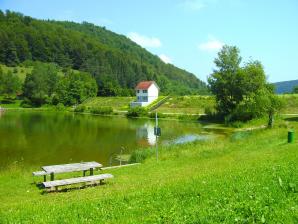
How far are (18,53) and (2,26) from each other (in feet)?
76.5

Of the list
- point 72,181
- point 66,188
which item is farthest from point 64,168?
point 72,181

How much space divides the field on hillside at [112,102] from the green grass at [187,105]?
12.2 metres

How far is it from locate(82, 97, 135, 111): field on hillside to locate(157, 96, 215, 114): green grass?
40.1 feet

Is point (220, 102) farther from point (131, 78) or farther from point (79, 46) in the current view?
point (79, 46)

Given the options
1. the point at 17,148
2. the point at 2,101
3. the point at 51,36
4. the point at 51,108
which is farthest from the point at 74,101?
the point at 51,36

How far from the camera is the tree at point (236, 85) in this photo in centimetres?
5197

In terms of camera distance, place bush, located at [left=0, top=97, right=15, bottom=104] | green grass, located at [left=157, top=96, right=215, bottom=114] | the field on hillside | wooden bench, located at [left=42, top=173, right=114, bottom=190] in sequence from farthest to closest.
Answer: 1. bush, located at [left=0, top=97, right=15, bottom=104]
2. the field on hillside
3. green grass, located at [left=157, top=96, right=215, bottom=114]
4. wooden bench, located at [left=42, top=173, right=114, bottom=190]

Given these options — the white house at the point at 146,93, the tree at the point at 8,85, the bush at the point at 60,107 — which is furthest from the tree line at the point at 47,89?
the white house at the point at 146,93

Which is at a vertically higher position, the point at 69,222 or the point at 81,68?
the point at 81,68

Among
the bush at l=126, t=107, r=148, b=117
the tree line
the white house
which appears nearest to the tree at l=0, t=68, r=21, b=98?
the tree line

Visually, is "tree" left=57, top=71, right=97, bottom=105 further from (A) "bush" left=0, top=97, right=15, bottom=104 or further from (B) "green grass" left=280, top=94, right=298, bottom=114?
(B) "green grass" left=280, top=94, right=298, bottom=114

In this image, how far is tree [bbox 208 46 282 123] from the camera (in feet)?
171

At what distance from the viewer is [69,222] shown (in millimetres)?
6992

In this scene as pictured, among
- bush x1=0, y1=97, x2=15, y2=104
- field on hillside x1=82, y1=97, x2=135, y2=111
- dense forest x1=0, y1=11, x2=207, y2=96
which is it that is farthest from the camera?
dense forest x1=0, y1=11, x2=207, y2=96
